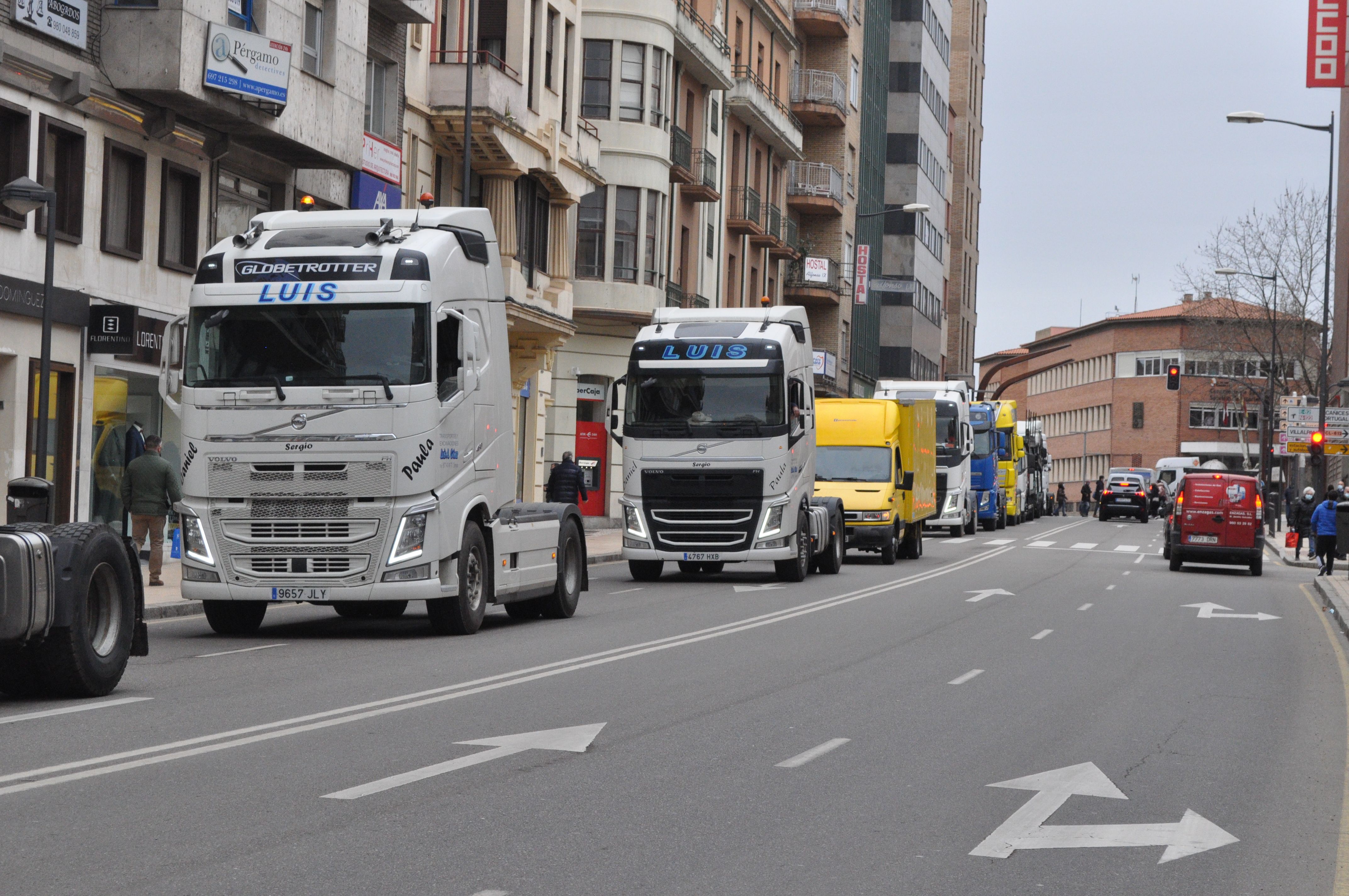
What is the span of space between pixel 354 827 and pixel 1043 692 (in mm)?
7219

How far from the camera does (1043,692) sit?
1361cm

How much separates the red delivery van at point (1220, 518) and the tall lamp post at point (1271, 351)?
95.2ft

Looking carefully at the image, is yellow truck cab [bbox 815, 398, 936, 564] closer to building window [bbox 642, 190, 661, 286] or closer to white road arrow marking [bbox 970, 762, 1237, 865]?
building window [bbox 642, 190, 661, 286]

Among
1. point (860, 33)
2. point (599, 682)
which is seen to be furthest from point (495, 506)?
point (860, 33)

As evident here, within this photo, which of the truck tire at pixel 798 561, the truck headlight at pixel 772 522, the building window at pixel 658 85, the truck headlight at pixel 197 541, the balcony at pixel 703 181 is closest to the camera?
the truck headlight at pixel 197 541

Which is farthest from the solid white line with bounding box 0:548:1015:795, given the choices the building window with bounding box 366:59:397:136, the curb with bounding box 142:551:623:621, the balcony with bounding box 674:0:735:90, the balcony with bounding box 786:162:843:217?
the balcony with bounding box 786:162:843:217

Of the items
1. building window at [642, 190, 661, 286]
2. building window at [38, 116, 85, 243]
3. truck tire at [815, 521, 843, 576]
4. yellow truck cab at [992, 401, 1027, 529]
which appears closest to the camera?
building window at [38, 116, 85, 243]

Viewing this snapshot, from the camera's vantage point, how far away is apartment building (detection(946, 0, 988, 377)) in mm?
109500

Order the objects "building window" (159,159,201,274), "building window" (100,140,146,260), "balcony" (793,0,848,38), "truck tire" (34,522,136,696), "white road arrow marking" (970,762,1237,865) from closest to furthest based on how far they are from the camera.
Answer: "white road arrow marking" (970,762,1237,865) < "truck tire" (34,522,136,696) < "building window" (100,140,146,260) < "building window" (159,159,201,274) < "balcony" (793,0,848,38)

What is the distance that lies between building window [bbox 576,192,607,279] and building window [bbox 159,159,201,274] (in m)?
17.6

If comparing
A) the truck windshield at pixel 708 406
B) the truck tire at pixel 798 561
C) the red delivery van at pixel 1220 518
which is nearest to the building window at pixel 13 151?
the truck windshield at pixel 708 406

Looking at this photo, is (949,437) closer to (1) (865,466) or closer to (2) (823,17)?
(1) (865,466)

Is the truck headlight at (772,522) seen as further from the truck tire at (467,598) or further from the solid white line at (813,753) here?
the solid white line at (813,753)

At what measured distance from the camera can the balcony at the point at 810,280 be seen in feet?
215
